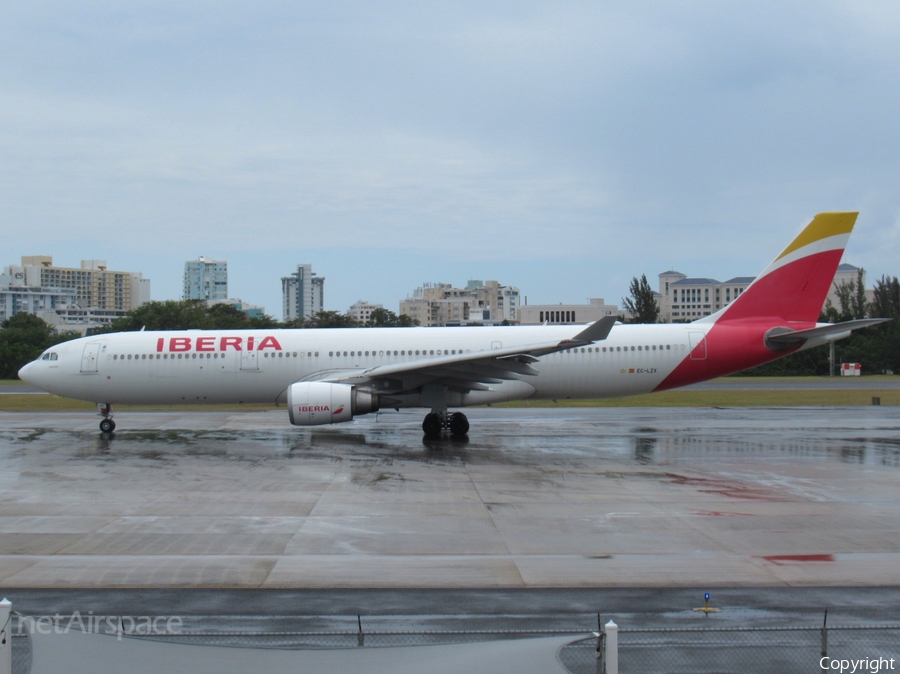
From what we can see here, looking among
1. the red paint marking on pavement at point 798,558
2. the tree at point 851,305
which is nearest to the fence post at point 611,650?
the red paint marking on pavement at point 798,558

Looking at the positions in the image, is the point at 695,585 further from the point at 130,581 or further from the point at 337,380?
the point at 337,380

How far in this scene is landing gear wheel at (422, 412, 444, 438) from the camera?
22297 millimetres

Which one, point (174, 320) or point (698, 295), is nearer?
point (174, 320)

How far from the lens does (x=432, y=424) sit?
22312mm

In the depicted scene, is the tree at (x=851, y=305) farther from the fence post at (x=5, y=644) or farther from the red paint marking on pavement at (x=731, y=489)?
the fence post at (x=5, y=644)

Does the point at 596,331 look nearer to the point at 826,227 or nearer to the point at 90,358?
the point at 826,227

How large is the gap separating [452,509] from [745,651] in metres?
7.16

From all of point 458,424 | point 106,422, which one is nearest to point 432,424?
point 458,424

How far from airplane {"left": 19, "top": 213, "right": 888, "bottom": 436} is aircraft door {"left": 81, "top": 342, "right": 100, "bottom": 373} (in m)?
0.04

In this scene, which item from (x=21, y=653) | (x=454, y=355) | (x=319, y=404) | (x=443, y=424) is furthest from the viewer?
(x=443, y=424)

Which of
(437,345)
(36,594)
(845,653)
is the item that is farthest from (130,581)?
(437,345)

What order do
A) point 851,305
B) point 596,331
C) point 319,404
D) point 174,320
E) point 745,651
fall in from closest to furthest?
point 745,651, point 596,331, point 319,404, point 174,320, point 851,305

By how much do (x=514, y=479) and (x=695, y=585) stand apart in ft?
24.5

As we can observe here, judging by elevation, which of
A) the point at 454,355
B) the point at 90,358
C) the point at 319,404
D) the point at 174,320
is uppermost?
the point at 174,320
